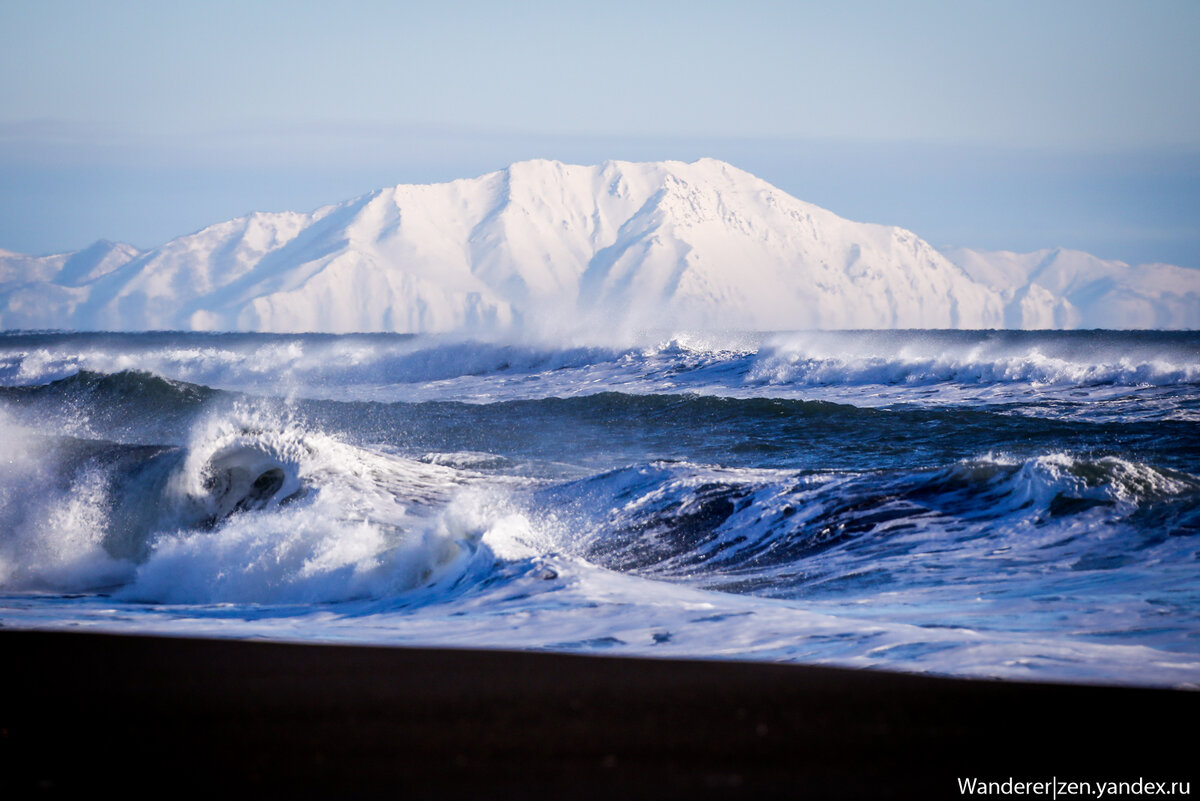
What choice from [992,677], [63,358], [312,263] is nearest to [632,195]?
[312,263]

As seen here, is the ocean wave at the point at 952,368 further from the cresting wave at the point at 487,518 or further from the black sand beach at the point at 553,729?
the black sand beach at the point at 553,729

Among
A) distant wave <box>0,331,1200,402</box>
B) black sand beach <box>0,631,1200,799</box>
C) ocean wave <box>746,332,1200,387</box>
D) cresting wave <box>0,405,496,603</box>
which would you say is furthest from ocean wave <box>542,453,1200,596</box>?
distant wave <box>0,331,1200,402</box>

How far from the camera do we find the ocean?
5391 millimetres

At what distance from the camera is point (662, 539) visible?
8883 mm

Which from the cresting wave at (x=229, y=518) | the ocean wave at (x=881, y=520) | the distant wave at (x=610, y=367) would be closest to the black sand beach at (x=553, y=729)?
the cresting wave at (x=229, y=518)

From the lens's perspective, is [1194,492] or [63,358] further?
[63,358]

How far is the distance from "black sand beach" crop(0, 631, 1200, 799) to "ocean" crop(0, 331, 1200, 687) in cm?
48

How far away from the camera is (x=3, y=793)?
9.96 feet

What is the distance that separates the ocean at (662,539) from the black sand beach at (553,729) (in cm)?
48

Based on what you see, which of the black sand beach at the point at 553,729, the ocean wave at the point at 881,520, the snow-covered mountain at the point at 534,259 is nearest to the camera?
the black sand beach at the point at 553,729

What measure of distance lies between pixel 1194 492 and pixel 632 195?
458 feet

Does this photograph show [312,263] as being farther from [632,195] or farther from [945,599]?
[945,599]

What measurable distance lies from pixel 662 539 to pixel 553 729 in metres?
5.29

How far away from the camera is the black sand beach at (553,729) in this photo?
313cm
